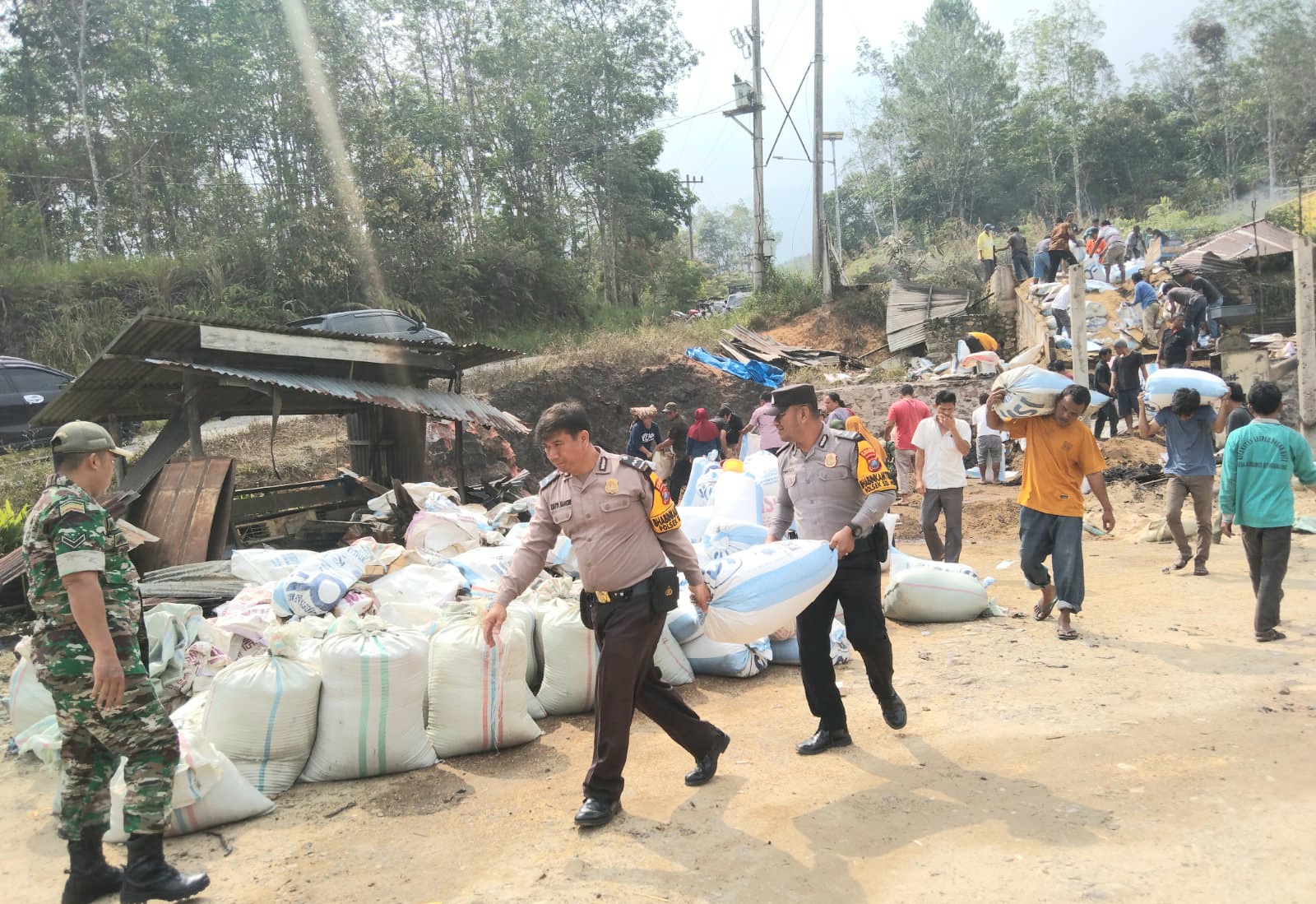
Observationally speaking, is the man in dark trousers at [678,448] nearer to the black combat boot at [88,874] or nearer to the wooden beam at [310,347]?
the wooden beam at [310,347]

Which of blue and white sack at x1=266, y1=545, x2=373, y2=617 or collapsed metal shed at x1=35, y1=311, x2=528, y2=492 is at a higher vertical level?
collapsed metal shed at x1=35, y1=311, x2=528, y2=492

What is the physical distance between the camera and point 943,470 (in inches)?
268

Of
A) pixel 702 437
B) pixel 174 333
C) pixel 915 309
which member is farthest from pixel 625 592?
pixel 915 309

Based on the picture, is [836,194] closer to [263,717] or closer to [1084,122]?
[1084,122]

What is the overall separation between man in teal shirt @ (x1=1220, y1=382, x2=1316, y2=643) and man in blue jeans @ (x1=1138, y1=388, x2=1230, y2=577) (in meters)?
1.44

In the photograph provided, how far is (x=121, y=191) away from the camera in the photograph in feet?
69.5

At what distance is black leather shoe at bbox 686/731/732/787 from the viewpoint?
346cm

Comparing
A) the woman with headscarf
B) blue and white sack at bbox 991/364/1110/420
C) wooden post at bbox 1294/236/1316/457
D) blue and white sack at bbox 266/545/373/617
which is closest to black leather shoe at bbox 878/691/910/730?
blue and white sack at bbox 991/364/1110/420

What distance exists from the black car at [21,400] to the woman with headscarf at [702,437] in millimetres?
8369

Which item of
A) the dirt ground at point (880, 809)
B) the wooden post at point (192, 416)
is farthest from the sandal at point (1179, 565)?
the wooden post at point (192, 416)

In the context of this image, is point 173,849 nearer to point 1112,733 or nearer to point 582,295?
point 1112,733

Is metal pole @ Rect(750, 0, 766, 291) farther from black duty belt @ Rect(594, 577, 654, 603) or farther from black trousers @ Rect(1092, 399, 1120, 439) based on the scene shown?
black duty belt @ Rect(594, 577, 654, 603)

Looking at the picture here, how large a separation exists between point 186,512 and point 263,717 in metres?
3.62

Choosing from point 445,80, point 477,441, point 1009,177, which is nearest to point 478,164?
point 445,80
